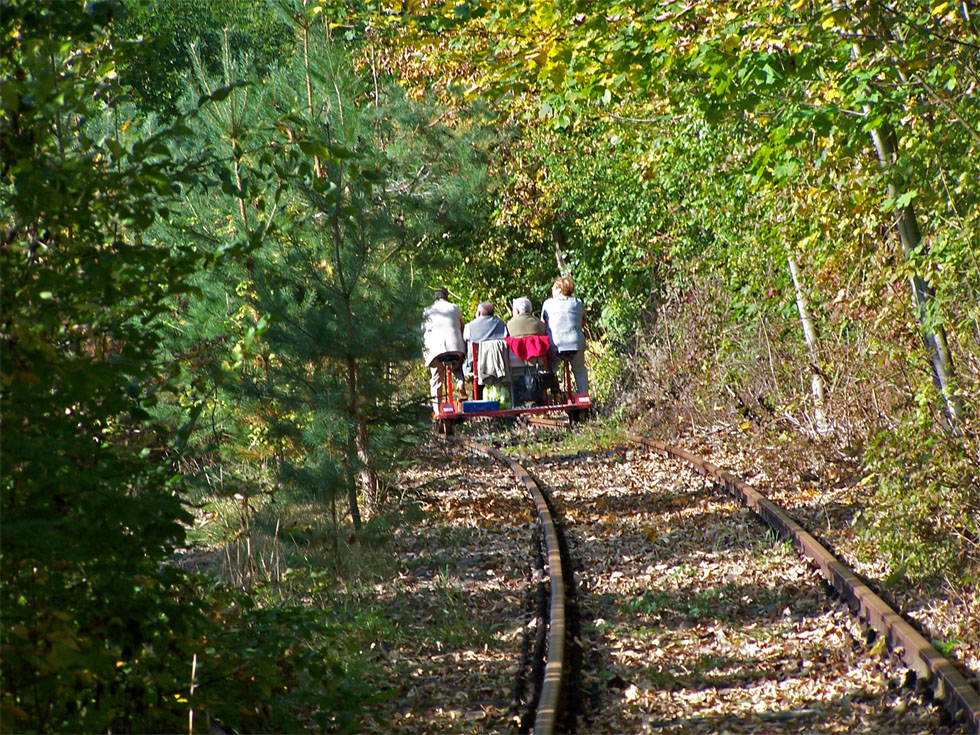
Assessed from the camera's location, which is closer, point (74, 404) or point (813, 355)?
point (74, 404)

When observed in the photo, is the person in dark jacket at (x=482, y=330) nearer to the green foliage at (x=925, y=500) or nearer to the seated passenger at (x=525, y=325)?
the seated passenger at (x=525, y=325)

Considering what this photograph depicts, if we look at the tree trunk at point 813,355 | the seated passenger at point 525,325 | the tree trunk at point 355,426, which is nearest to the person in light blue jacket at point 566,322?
the seated passenger at point 525,325

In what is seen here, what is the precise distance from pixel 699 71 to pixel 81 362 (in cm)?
600

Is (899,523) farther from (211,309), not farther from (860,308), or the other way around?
(211,309)

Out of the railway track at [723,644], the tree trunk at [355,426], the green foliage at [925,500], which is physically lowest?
the railway track at [723,644]

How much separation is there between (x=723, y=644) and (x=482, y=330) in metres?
11.0

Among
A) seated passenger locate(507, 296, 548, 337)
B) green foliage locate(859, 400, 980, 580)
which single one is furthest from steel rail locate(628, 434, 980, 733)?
seated passenger locate(507, 296, 548, 337)

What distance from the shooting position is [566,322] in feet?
53.5

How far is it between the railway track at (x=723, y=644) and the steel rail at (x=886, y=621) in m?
0.01

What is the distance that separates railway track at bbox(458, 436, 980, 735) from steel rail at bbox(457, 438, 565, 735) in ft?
0.04

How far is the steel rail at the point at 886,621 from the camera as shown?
501 centimetres

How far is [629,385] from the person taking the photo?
68.6 ft

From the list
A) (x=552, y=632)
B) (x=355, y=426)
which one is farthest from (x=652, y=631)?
(x=355, y=426)

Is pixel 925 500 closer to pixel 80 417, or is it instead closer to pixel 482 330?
pixel 80 417
